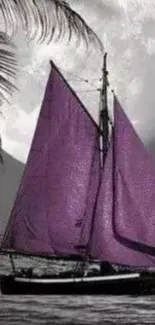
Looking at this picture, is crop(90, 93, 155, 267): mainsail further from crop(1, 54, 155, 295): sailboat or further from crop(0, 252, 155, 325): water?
crop(0, 252, 155, 325): water

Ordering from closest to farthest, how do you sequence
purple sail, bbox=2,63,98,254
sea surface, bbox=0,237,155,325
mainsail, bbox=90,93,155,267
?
sea surface, bbox=0,237,155,325 → mainsail, bbox=90,93,155,267 → purple sail, bbox=2,63,98,254

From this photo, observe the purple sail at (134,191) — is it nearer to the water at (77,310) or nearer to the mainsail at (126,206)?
the mainsail at (126,206)

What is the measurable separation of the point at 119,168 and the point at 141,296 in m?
9.08

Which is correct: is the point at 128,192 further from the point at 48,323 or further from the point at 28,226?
the point at 48,323

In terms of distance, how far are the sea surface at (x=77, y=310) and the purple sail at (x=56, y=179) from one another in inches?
139

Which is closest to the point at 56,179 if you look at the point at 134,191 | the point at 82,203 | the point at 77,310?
the point at 82,203

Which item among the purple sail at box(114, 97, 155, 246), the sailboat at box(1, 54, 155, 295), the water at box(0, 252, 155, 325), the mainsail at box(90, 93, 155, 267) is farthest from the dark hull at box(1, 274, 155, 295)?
the purple sail at box(114, 97, 155, 246)

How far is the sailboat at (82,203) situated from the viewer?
3916 centimetres

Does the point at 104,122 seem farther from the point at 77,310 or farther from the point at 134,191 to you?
the point at 77,310

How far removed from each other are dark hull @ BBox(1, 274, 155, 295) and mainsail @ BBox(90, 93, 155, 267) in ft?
8.22

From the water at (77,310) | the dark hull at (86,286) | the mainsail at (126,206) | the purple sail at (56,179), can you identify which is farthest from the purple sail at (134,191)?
the water at (77,310)

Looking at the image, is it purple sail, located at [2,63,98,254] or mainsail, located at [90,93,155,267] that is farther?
purple sail, located at [2,63,98,254]

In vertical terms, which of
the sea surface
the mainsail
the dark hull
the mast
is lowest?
the sea surface

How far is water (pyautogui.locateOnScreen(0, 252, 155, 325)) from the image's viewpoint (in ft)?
108
